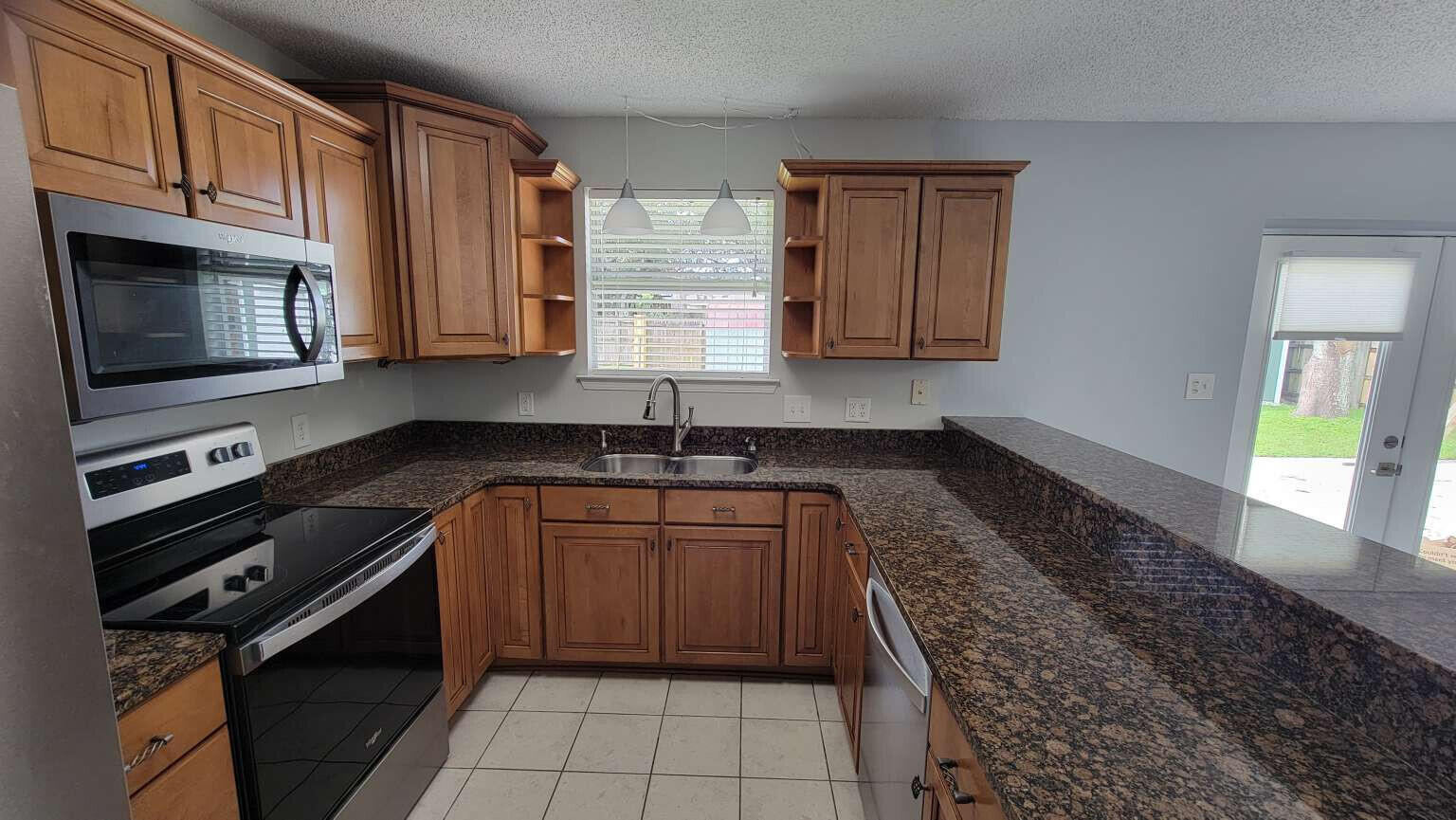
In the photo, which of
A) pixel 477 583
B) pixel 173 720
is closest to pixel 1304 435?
pixel 477 583

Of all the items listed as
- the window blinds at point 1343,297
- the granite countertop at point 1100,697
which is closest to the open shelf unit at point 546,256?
the granite countertop at point 1100,697

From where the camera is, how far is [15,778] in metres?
0.49

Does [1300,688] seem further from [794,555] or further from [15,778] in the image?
[15,778]

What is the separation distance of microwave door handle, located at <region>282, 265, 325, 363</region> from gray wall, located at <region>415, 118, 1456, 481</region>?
44.6 inches

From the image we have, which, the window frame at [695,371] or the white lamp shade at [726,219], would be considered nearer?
the white lamp shade at [726,219]

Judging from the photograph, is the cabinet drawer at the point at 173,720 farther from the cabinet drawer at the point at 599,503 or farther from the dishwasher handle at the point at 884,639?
the dishwasher handle at the point at 884,639

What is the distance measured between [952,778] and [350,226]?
225cm

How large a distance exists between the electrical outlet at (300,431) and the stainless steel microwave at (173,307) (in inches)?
22.9

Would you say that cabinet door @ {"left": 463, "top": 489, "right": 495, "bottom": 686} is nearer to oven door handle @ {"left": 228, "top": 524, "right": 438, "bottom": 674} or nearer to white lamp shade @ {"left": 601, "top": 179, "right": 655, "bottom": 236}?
oven door handle @ {"left": 228, "top": 524, "right": 438, "bottom": 674}

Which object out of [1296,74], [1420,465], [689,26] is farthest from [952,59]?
[1420,465]

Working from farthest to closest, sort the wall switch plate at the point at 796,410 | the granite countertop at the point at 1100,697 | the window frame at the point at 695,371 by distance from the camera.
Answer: the wall switch plate at the point at 796,410 < the window frame at the point at 695,371 < the granite countertop at the point at 1100,697

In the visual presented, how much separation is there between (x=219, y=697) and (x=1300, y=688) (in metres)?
1.93

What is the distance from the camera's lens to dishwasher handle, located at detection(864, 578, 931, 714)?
3.45 ft

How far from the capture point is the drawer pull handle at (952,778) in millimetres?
836
